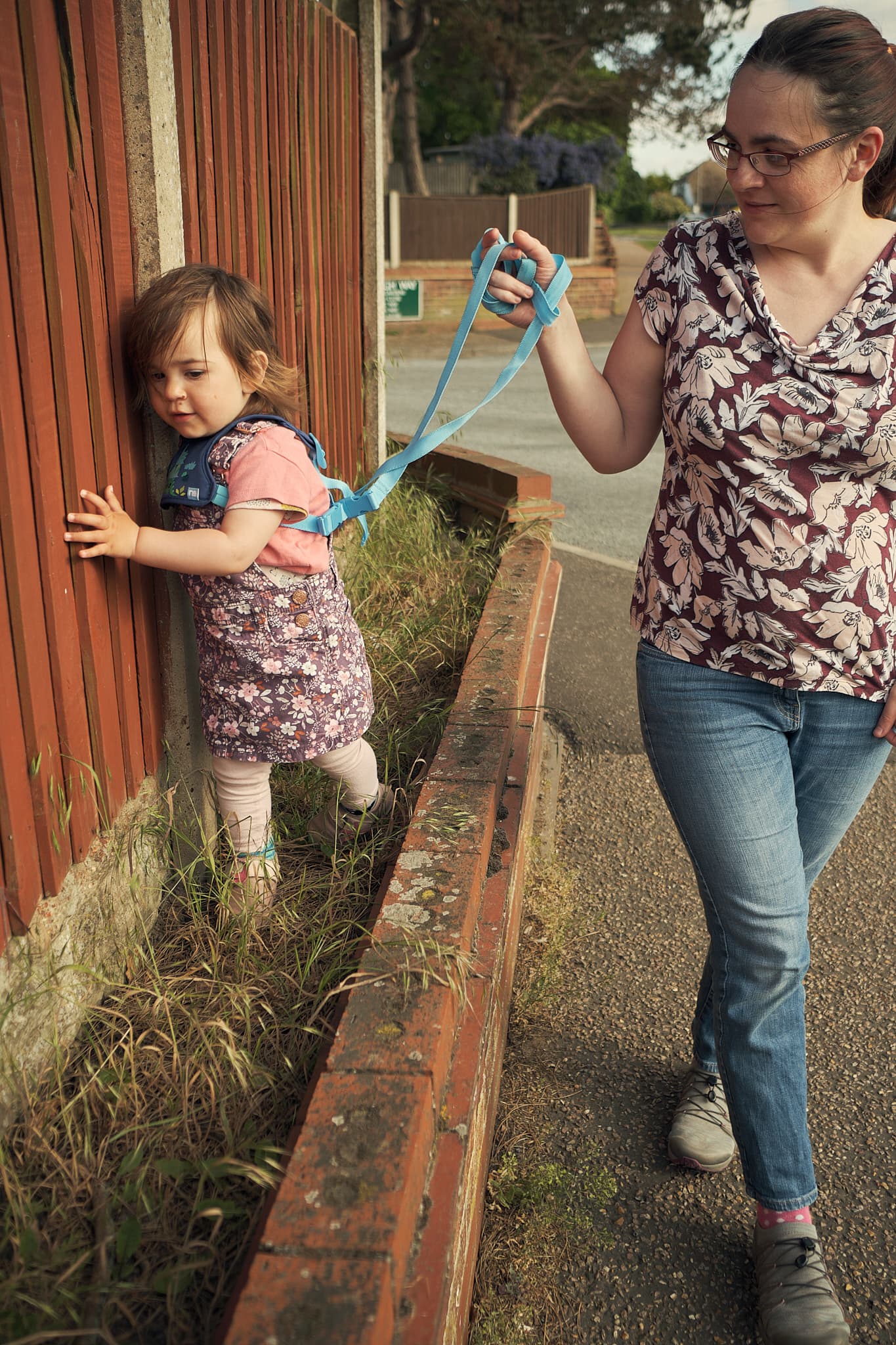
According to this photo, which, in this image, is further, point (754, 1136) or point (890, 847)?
point (890, 847)

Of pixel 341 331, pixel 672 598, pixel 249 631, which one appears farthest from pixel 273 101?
A: pixel 672 598

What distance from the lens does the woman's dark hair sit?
1878 mm

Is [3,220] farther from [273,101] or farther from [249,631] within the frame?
[273,101]

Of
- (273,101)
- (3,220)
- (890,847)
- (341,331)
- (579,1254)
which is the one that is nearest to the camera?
(3,220)

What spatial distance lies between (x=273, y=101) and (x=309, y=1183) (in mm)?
3203

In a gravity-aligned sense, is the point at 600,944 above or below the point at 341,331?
below

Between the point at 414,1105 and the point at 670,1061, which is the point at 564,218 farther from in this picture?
the point at 414,1105

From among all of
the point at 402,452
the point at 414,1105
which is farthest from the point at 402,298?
the point at 414,1105

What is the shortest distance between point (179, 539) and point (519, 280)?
0.83 metres

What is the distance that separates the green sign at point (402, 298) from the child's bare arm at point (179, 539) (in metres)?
6.09

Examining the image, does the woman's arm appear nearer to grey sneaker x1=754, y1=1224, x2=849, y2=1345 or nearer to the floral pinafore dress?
the floral pinafore dress

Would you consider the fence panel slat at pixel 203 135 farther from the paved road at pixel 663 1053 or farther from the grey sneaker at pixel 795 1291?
the grey sneaker at pixel 795 1291

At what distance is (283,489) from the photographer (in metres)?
2.30

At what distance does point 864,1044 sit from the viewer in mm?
2895
